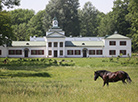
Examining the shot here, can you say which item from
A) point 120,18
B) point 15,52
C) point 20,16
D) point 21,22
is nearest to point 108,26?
point 120,18

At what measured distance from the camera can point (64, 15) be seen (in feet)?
257

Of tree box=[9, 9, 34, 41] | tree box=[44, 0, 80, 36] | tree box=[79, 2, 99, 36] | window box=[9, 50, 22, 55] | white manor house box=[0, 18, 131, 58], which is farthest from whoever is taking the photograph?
tree box=[79, 2, 99, 36]

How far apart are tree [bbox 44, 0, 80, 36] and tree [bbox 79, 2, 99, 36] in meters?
8.56

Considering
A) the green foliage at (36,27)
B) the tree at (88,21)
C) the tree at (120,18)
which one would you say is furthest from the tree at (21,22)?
the tree at (120,18)

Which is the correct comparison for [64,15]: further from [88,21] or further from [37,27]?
[88,21]

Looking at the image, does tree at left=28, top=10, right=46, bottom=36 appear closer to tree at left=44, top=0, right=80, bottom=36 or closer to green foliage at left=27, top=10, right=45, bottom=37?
green foliage at left=27, top=10, right=45, bottom=37

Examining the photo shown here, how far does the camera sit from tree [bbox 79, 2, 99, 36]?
89.3 meters

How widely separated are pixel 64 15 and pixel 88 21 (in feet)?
52.7

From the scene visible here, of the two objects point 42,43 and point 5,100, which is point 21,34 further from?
point 5,100

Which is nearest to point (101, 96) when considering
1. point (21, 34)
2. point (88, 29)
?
point (21, 34)

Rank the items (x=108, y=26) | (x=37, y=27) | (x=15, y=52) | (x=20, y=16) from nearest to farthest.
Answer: (x=15, y=52) → (x=108, y=26) → (x=37, y=27) → (x=20, y=16)

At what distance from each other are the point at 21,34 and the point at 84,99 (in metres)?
76.0

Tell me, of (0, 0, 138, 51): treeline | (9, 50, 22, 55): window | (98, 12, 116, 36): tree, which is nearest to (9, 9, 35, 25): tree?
(0, 0, 138, 51): treeline

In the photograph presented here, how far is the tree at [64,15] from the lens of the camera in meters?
78.1
